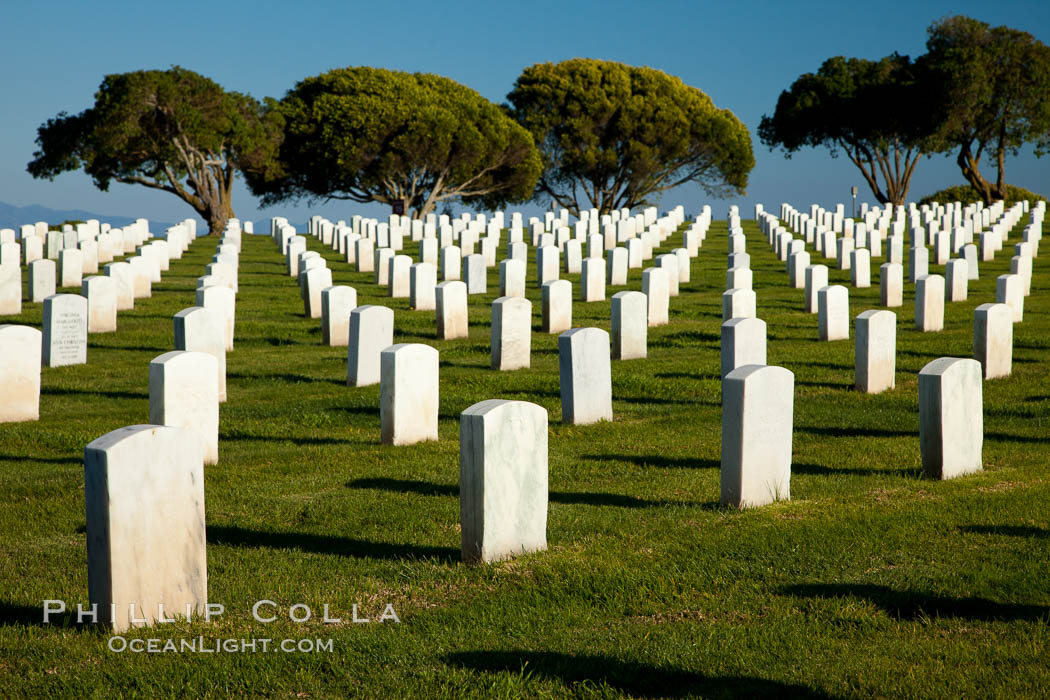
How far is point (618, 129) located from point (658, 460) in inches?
2006

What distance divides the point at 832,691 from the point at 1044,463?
198 inches

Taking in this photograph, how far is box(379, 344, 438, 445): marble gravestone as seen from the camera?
9234 mm

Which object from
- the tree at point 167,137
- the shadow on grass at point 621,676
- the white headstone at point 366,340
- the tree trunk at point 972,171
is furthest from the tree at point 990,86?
the shadow on grass at point 621,676

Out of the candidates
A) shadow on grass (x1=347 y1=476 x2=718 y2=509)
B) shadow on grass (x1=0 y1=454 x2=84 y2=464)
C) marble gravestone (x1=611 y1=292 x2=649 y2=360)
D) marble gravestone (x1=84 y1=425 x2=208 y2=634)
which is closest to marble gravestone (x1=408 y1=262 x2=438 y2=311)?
marble gravestone (x1=611 y1=292 x2=649 y2=360)

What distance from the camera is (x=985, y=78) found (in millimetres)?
51625

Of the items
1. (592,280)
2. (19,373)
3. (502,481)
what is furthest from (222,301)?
(502,481)

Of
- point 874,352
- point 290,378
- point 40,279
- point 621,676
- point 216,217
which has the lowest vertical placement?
point 621,676

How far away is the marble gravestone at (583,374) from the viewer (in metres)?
10.2

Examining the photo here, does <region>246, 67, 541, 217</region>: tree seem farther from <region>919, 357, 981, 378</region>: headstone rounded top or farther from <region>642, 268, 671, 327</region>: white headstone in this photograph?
<region>919, 357, 981, 378</region>: headstone rounded top

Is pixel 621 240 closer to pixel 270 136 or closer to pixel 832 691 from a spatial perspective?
pixel 270 136

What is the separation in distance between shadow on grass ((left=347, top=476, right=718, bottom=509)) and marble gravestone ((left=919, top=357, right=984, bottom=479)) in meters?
1.91

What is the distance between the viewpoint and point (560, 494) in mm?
7625

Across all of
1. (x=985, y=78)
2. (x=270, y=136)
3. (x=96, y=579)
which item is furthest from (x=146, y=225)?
(x=985, y=78)

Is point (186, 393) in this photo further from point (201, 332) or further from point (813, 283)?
point (813, 283)
